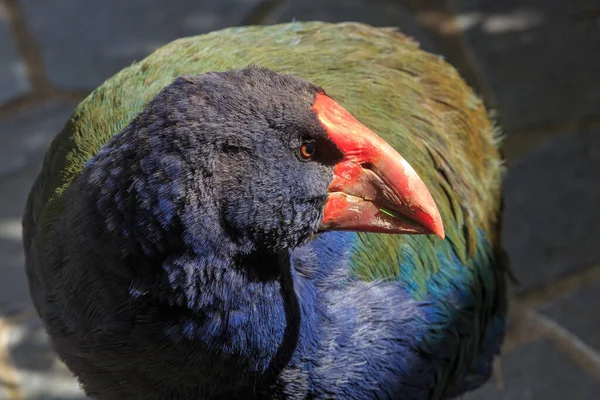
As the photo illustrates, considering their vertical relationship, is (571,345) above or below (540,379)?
above

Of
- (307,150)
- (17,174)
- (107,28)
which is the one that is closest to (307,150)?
(307,150)

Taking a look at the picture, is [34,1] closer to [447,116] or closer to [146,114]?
[447,116]

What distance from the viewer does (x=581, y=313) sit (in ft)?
9.36

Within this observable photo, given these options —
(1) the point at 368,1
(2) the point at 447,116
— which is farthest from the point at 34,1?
(2) the point at 447,116

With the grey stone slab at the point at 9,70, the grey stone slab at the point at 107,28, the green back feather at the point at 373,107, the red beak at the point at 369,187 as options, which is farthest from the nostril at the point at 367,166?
the grey stone slab at the point at 9,70

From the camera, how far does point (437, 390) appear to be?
190 centimetres

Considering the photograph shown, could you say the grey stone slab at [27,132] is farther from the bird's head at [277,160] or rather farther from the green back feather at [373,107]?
the bird's head at [277,160]

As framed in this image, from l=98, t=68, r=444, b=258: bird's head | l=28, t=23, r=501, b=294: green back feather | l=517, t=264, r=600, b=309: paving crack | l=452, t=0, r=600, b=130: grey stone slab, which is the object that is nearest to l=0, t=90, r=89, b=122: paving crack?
l=28, t=23, r=501, b=294: green back feather

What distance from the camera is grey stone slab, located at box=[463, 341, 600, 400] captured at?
2.71m

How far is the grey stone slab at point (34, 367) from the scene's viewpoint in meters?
2.75

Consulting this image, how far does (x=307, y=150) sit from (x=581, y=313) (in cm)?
195

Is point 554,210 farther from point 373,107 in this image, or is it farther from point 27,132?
A: point 27,132

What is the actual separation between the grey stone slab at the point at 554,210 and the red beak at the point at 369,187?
168 cm

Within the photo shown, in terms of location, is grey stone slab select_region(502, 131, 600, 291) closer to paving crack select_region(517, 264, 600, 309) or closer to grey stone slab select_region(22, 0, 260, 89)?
paving crack select_region(517, 264, 600, 309)
